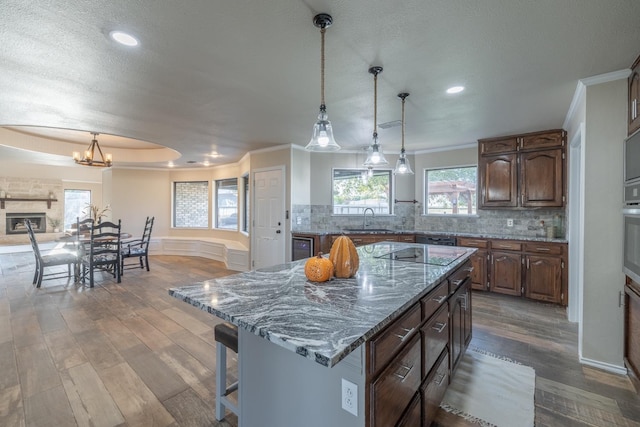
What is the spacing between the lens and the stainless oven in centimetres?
199

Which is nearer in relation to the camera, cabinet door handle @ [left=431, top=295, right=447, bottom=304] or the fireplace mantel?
cabinet door handle @ [left=431, top=295, right=447, bottom=304]

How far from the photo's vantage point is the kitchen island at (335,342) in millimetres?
1000

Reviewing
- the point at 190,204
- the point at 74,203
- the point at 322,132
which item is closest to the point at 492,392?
the point at 322,132

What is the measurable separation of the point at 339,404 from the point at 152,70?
2676 mm

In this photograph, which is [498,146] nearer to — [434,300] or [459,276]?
[459,276]

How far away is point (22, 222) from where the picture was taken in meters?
8.84

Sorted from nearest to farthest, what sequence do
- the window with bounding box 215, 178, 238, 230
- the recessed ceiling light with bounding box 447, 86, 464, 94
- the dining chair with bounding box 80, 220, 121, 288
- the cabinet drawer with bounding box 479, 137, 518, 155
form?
the recessed ceiling light with bounding box 447, 86, 464, 94, the cabinet drawer with bounding box 479, 137, 518, 155, the dining chair with bounding box 80, 220, 121, 288, the window with bounding box 215, 178, 238, 230

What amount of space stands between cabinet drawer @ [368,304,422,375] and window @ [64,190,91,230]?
38.8 ft

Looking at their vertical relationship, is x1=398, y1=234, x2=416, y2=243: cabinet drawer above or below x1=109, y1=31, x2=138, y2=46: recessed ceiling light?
below

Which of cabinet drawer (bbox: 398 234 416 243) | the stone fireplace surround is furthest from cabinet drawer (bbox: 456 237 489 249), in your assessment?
the stone fireplace surround

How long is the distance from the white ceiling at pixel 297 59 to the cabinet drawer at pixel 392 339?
1.67m

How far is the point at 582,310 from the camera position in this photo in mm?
2480

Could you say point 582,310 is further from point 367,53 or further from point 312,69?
point 312,69

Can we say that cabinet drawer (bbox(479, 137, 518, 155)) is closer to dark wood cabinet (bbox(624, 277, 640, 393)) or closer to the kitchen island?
dark wood cabinet (bbox(624, 277, 640, 393))
